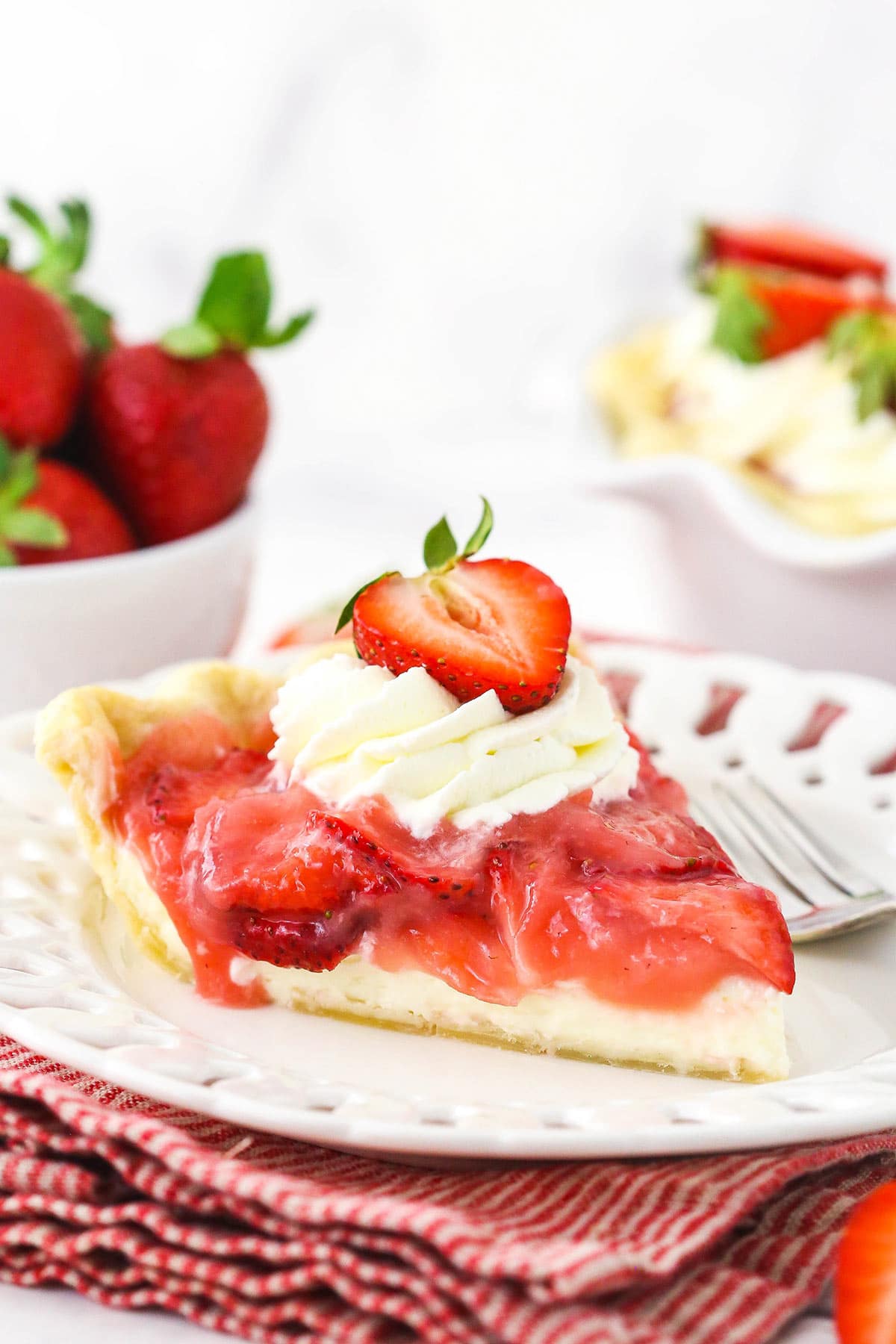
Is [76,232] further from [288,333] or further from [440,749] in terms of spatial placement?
[440,749]

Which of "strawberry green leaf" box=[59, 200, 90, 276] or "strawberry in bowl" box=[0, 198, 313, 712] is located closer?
"strawberry in bowl" box=[0, 198, 313, 712]

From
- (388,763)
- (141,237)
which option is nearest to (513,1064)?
(388,763)

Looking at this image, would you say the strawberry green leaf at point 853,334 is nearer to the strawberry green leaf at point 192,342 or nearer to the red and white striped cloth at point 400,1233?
the strawberry green leaf at point 192,342

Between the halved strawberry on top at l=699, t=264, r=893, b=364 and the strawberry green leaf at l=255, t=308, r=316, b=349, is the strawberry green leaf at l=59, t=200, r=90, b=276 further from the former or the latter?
the halved strawberry on top at l=699, t=264, r=893, b=364

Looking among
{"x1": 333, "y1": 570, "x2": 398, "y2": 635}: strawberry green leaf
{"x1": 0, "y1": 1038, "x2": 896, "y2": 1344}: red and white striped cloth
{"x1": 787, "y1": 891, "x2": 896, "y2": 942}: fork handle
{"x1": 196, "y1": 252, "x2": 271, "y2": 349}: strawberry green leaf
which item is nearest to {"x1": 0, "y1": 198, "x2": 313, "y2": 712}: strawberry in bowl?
{"x1": 196, "y1": 252, "x2": 271, "y2": 349}: strawberry green leaf

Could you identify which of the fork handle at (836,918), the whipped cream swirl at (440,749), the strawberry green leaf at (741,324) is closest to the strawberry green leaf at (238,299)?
the whipped cream swirl at (440,749)

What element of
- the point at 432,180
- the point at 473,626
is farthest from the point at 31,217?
the point at 432,180

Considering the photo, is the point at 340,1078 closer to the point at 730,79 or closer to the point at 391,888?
the point at 391,888
